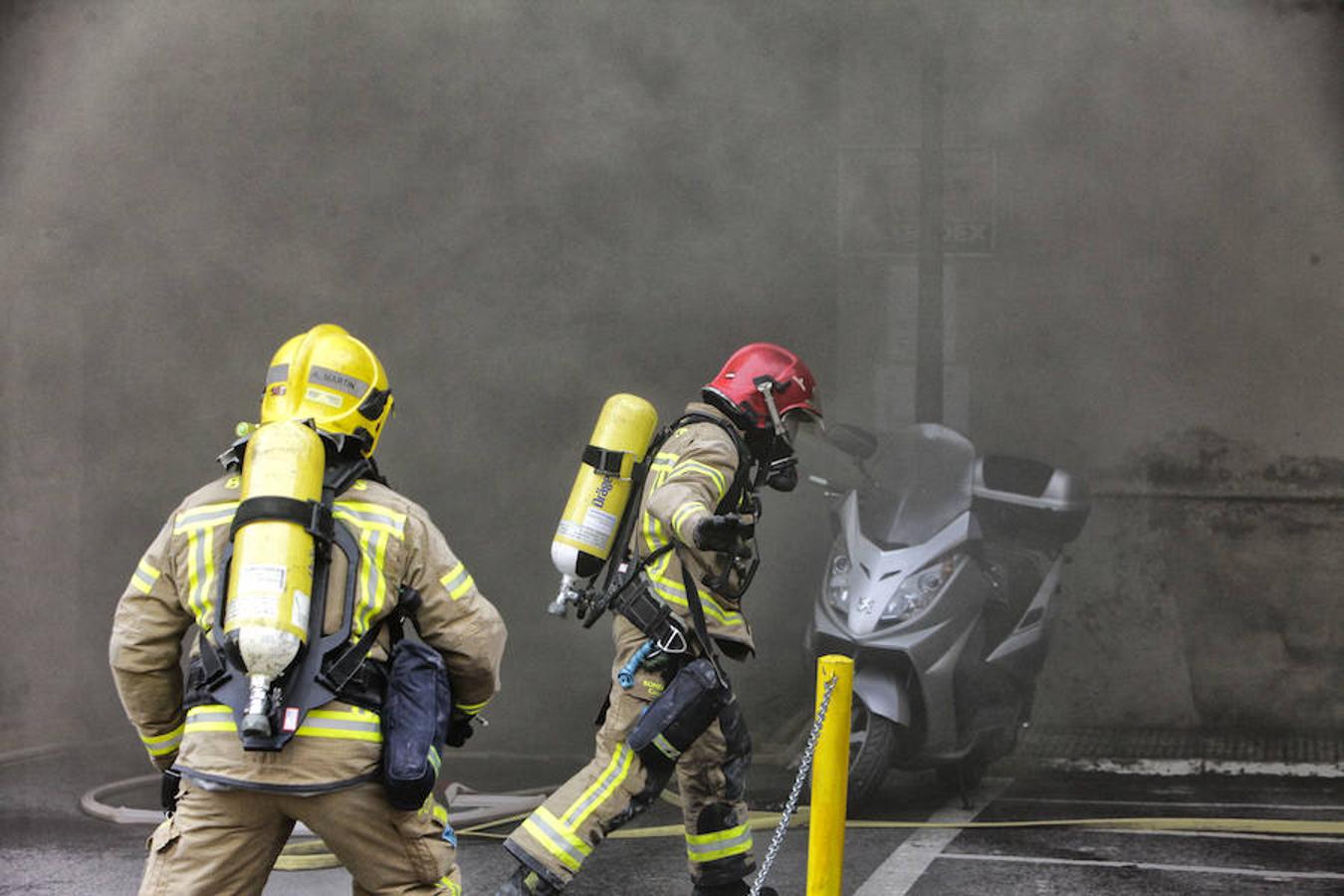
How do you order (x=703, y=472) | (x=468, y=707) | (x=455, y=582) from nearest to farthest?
(x=455, y=582), (x=468, y=707), (x=703, y=472)

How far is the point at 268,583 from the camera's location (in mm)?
2803

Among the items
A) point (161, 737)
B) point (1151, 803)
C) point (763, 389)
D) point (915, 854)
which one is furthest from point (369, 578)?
point (1151, 803)

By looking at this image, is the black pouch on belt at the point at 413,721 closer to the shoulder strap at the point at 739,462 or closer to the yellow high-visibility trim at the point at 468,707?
the yellow high-visibility trim at the point at 468,707

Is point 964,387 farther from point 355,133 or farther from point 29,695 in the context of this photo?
point 29,695

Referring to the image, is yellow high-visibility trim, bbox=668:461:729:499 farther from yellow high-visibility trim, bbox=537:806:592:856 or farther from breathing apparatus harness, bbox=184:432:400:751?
breathing apparatus harness, bbox=184:432:400:751

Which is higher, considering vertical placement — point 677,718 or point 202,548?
point 202,548

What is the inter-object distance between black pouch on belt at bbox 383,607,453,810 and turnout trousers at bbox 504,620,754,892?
3.89 ft

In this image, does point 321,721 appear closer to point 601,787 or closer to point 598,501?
point 601,787

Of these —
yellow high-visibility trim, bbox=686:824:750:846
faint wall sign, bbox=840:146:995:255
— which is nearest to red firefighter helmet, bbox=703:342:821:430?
yellow high-visibility trim, bbox=686:824:750:846

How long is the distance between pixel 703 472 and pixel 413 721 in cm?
159

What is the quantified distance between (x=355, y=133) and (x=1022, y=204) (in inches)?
123

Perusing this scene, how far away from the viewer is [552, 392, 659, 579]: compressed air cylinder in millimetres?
4645

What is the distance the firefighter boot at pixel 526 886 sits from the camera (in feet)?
13.5

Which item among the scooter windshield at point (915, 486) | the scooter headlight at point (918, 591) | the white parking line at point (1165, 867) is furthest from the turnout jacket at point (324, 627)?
the scooter windshield at point (915, 486)
